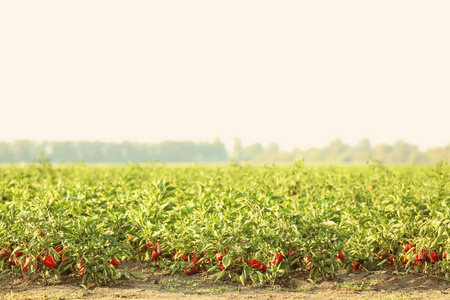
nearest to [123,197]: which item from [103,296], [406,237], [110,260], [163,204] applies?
[163,204]

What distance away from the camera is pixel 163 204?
611 centimetres

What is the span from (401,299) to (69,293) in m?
3.47

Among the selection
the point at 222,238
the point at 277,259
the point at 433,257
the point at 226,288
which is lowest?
the point at 226,288

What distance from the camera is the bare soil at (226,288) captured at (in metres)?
4.60

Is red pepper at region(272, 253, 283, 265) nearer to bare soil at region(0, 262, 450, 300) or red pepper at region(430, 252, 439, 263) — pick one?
bare soil at region(0, 262, 450, 300)

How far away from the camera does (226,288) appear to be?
4.82 metres

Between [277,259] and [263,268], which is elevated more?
[277,259]

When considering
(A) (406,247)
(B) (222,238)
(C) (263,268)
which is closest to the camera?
(B) (222,238)

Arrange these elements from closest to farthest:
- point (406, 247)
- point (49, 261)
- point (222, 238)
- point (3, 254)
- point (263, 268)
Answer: point (49, 261)
point (222, 238)
point (263, 268)
point (3, 254)
point (406, 247)

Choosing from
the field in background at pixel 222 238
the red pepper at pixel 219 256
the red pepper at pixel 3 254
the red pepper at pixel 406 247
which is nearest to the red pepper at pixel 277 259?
the field in background at pixel 222 238

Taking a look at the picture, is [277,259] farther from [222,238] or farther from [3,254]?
[3,254]

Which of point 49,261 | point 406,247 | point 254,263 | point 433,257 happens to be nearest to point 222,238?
point 254,263

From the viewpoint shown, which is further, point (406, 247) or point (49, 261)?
point (406, 247)

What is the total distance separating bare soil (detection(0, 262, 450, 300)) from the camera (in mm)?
4602
